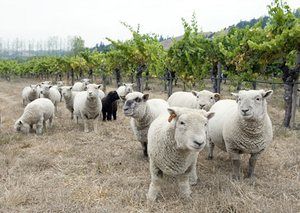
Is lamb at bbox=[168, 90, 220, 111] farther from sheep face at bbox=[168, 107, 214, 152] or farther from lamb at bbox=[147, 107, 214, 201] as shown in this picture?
sheep face at bbox=[168, 107, 214, 152]

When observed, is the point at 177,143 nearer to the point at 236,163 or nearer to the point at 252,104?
the point at 252,104

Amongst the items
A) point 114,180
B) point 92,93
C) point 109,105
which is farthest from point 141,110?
point 109,105

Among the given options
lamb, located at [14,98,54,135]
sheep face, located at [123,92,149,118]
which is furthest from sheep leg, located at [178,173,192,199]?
lamb, located at [14,98,54,135]

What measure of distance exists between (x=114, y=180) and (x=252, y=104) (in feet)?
9.20

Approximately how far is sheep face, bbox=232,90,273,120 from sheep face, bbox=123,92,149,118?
2.10 metres

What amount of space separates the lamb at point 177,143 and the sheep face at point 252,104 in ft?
3.93

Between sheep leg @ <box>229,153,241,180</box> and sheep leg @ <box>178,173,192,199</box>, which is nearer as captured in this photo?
sheep leg @ <box>178,173,192,199</box>

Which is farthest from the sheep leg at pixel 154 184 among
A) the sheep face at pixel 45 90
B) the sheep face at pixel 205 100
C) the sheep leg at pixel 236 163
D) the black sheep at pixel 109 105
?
the sheep face at pixel 45 90

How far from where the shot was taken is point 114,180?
5996 millimetres

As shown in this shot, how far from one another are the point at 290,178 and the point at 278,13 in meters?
6.27

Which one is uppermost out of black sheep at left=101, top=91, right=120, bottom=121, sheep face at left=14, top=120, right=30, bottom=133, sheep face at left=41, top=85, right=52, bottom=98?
sheep face at left=41, top=85, right=52, bottom=98

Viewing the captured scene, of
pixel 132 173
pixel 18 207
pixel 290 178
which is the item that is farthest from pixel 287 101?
pixel 18 207

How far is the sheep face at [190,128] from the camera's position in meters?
4.07

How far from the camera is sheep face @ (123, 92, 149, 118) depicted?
6668 millimetres
